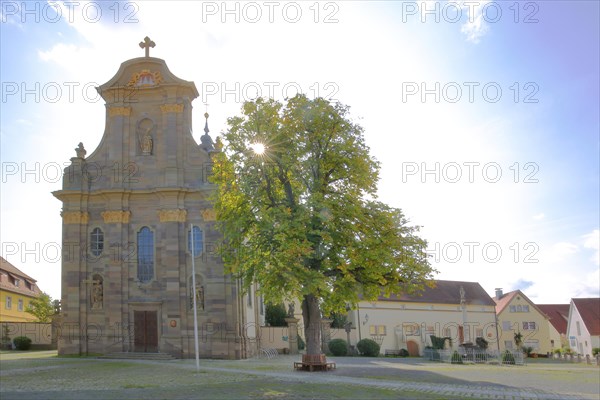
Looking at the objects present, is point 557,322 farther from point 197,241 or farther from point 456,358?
point 197,241

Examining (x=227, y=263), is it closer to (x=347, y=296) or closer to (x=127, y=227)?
(x=347, y=296)

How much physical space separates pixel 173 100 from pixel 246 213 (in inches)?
592

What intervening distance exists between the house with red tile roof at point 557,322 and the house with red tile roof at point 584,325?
268 cm

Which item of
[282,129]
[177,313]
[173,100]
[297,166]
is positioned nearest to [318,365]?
[297,166]

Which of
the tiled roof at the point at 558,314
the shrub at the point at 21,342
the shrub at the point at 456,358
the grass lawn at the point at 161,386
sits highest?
the grass lawn at the point at 161,386

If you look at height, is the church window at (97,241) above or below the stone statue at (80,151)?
below

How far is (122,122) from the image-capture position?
3750 cm

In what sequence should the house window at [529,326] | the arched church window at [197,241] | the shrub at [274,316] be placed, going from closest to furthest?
the arched church window at [197,241] → the shrub at [274,316] → the house window at [529,326]

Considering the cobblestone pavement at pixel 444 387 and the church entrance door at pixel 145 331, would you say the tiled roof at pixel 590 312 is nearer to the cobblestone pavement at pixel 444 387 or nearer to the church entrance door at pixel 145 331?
the cobblestone pavement at pixel 444 387

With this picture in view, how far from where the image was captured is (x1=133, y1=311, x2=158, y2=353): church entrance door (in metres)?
34.4

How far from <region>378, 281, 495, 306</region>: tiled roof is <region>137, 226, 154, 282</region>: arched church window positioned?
31942 mm

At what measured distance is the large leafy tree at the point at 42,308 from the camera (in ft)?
185

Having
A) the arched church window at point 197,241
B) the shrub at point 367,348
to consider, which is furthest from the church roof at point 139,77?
the shrub at point 367,348

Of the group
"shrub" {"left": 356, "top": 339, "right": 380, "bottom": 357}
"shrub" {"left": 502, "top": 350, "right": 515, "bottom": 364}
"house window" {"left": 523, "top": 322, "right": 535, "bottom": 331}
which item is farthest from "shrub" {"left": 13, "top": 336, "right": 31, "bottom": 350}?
"house window" {"left": 523, "top": 322, "right": 535, "bottom": 331}
